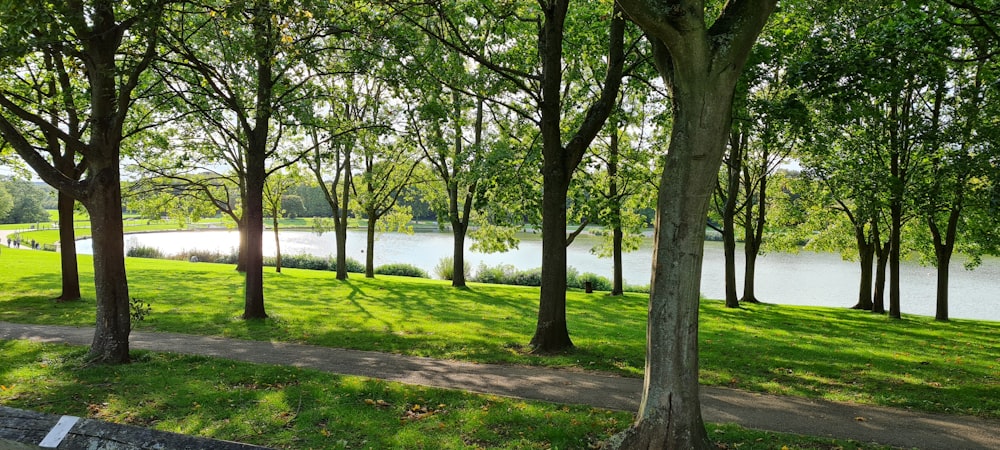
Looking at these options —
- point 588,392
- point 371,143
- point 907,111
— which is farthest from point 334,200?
point 907,111

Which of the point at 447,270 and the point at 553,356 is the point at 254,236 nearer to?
the point at 553,356

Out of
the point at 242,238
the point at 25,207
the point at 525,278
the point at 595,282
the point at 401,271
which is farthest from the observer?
the point at 25,207

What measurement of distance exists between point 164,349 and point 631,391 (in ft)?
26.3

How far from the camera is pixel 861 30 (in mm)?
10008

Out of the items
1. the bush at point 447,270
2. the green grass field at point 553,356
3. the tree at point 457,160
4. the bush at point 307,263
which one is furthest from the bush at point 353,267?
the green grass field at point 553,356

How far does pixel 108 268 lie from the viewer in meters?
8.28

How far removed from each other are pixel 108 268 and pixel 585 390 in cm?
739

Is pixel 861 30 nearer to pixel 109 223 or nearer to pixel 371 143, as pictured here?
pixel 371 143

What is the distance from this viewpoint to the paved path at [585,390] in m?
6.29

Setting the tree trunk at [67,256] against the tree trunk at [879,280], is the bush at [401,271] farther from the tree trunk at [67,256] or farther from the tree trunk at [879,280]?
the tree trunk at [879,280]

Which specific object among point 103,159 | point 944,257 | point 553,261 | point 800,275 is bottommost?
point 800,275

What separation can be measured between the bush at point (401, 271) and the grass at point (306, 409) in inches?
1019

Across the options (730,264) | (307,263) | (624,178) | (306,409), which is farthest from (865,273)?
(307,263)

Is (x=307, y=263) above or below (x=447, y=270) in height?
above
